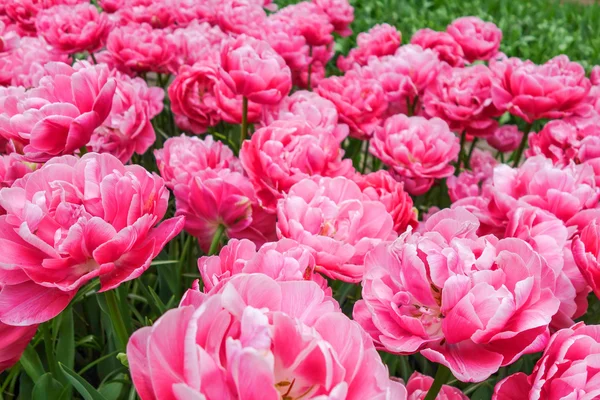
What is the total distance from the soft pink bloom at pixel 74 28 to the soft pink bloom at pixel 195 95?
1.12 ft

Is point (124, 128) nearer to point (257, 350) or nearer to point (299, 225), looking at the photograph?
point (299, 225)

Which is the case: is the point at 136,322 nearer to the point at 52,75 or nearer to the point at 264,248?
the point at 52,75

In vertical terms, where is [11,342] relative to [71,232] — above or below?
below

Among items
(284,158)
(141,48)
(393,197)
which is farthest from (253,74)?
(141,48)

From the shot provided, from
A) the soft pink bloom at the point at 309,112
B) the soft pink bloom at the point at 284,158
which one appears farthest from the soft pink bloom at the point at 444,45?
the soft pink bloom at the point at 284,158

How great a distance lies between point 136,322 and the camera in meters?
1.05

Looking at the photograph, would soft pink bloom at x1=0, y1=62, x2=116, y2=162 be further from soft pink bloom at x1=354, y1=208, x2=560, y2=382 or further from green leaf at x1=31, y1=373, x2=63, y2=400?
soft pink bloom at x1=354, y1=208, x2=560, y2=382

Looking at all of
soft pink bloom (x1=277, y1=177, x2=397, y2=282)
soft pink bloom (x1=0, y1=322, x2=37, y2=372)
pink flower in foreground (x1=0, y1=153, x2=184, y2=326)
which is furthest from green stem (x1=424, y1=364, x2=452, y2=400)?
soft pink bloom (x1=0, y1=322, x2=37, y2=372)

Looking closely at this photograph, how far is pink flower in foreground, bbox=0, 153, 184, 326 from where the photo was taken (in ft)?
1.85

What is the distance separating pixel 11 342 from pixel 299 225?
1.15 feet

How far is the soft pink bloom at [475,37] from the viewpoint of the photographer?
163 centimetres

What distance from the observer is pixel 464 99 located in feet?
4.28

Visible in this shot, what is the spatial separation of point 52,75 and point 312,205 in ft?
Result: 1.53

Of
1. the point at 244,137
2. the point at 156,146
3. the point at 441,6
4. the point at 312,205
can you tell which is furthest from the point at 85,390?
the point at 441,6
